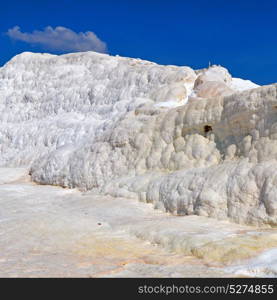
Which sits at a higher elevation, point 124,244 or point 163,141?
point 163,141

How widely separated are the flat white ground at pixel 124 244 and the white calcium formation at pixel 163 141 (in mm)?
582

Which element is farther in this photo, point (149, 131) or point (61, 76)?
point (61, 76)

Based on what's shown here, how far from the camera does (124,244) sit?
5.70 metres

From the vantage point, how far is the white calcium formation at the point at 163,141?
285 inches

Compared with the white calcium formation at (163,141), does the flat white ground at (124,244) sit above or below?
below

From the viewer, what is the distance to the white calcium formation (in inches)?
285

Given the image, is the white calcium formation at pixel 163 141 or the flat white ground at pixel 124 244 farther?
the white calcium formation at pixel 163 141

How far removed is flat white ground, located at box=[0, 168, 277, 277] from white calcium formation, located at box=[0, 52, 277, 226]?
58cm

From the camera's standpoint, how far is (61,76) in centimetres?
2342

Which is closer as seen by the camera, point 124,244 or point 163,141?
point 124,244

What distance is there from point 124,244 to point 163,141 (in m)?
4.68

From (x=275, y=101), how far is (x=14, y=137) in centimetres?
1730
